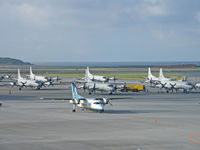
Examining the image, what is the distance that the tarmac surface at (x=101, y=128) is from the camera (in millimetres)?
36094

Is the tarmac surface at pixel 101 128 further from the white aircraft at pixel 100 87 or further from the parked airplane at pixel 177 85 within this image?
the parked airplane at pixel 177 85

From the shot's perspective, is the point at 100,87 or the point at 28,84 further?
the point at 28,84

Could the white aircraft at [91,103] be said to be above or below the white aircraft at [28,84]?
below

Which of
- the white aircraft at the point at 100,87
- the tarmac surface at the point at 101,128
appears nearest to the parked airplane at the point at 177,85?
the white aircraft at the point at 100,87

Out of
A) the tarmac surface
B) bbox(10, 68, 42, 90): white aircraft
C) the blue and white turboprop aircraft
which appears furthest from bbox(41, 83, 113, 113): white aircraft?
bbox(10, 68, 42, 90): white aircraft

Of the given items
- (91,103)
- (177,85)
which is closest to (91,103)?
(91,103)

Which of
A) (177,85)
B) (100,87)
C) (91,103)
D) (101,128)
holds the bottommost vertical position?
(101,128)

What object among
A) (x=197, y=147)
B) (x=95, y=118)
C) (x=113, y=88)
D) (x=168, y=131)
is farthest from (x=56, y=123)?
(x=113, y=88)

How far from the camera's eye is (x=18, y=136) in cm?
4006

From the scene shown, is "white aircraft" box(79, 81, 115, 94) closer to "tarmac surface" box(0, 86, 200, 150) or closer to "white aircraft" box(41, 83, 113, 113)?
"tarmac surface" box(0, 86, 200, 150)

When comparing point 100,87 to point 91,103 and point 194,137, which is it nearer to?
point 91,103

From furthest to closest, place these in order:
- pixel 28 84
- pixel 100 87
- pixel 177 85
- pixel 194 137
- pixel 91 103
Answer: pixel 28 84 < pixel 177 85 < pixel 100 87 < pixel 91 103 < pixel 194 137

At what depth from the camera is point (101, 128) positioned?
45656mm

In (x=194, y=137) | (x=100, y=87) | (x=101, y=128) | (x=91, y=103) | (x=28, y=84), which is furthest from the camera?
(x=28, y=84)
